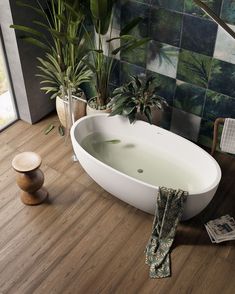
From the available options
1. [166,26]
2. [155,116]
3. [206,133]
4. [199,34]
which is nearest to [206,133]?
[206,133]

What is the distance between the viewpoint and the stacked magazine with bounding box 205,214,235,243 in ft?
9.77

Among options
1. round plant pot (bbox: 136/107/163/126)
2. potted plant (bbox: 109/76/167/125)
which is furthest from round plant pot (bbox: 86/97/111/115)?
round plant pot (bbox: 136/107/163/126)

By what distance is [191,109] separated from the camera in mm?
3688

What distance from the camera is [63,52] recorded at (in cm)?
366

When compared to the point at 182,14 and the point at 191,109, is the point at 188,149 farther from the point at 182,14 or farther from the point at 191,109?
the point at 182,14

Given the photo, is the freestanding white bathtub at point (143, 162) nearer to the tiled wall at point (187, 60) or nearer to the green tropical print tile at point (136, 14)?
the tiled wall at point (187, 60)

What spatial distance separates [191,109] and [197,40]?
691 millimetres

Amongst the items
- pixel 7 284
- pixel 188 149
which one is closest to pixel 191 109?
pixel 188 149

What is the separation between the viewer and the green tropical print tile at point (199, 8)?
3018 millimetres

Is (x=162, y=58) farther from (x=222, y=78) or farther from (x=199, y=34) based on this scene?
(x=222, y=78)

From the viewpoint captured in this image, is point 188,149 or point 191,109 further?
point 191,109

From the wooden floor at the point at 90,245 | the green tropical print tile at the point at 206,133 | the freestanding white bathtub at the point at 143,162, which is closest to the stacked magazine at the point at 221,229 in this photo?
the wooden floor at the point at 90,245

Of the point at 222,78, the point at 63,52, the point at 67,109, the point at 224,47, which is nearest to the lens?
the point at 224,47

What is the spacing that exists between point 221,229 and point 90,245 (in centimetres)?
104
